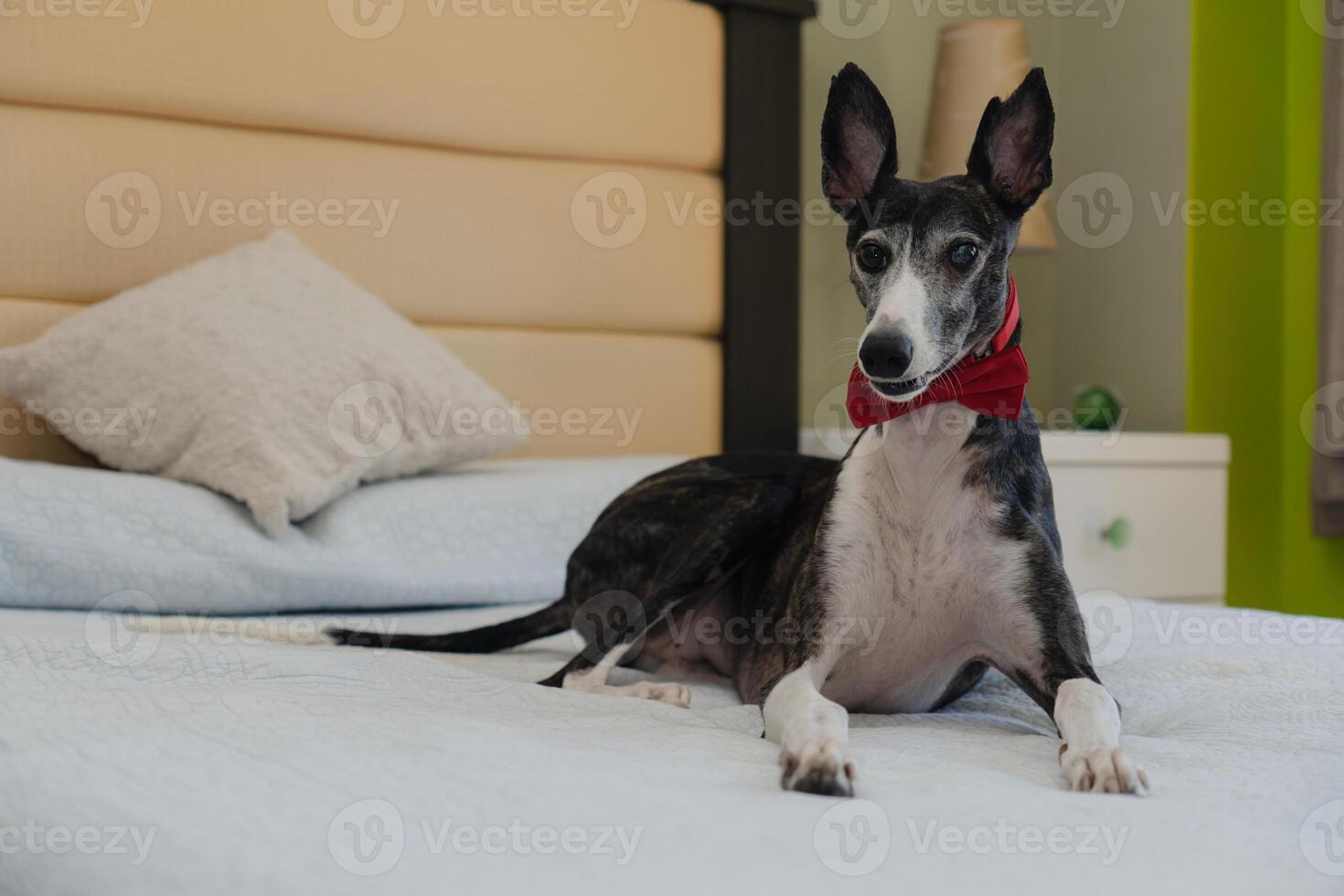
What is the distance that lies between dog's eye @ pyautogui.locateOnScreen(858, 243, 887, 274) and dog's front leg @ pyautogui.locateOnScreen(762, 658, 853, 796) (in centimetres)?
43

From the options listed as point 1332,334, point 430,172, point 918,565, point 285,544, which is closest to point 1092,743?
point 918,565

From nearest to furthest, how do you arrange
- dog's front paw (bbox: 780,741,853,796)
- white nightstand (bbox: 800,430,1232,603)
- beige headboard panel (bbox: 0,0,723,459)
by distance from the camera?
Result: 1. dog's front paw (bbox: 780,741,853,796)
2. beige headboard panel (bbox: 0,0,723,459)
3. white nightstand (bbox: 800,430,1232,603)

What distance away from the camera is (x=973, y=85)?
3035mm

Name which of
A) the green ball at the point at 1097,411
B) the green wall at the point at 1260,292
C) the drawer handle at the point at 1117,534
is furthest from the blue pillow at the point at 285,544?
the green wall at the point at 1260,292

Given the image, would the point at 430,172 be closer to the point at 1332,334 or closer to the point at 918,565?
the point at 918,565

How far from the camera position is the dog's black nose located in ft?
3.87

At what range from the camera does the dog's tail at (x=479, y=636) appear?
5.30ft

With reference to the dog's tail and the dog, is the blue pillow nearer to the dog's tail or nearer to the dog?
the dog's tail

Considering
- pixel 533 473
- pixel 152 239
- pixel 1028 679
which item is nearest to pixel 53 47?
pixel 152 239

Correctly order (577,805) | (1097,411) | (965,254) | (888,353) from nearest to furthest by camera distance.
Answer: (577,805), (888,353), (965,254), (1097,411)

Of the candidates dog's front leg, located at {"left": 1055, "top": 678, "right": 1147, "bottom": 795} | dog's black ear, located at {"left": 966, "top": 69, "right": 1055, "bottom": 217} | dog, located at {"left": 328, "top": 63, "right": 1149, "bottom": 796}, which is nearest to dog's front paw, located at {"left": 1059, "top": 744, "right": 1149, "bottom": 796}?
dog's front leg, located at {"left": 1055, "top": 678, "right": 1147, "bottom": 795}

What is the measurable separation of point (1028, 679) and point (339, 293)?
155 cm

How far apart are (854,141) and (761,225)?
64.3 inches

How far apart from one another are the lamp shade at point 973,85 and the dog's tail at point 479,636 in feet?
5.75
